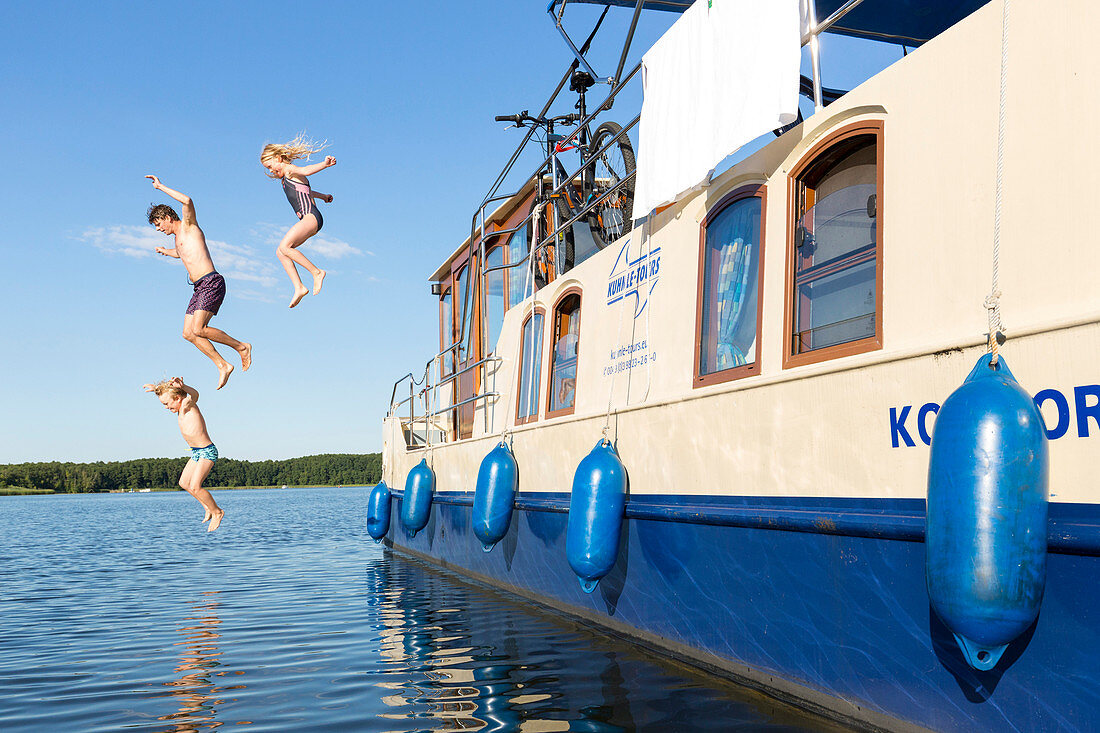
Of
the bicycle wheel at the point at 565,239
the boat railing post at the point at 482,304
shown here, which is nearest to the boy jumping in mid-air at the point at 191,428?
the bicycle wheel at the point at 565,239

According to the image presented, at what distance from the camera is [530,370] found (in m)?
8.80

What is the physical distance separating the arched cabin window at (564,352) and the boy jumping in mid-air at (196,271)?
479cm

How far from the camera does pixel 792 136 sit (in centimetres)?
484

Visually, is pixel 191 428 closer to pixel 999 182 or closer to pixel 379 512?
pixel 999 182

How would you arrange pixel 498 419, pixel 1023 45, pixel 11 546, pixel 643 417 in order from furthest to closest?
pixel 11 546, pixel 498 419, pixel 643 417, pixel 1023 45

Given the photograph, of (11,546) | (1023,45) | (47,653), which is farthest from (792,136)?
(11,546)

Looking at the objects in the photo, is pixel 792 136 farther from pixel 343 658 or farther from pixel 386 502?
pixel 386 502

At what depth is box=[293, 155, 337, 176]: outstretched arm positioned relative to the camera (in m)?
3.12

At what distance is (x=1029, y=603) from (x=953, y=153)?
75.9 inches

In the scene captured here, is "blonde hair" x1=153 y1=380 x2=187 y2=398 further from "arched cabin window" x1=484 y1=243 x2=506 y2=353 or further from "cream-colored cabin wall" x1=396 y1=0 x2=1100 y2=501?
"arched cabin window" x1=484 y1=243 x2=506 y2=353

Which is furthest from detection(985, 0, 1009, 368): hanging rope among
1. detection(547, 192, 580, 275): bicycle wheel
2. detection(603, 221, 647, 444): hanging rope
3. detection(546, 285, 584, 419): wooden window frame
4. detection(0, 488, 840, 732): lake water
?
detection(547, 192, 580, 275): bicycle wheel

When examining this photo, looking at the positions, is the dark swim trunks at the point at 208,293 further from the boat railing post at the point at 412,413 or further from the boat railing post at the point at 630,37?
the boat railing post at the point at 412,413

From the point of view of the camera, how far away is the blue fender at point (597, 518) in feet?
19.5

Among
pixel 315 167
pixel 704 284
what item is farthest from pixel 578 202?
pixel 315 167
